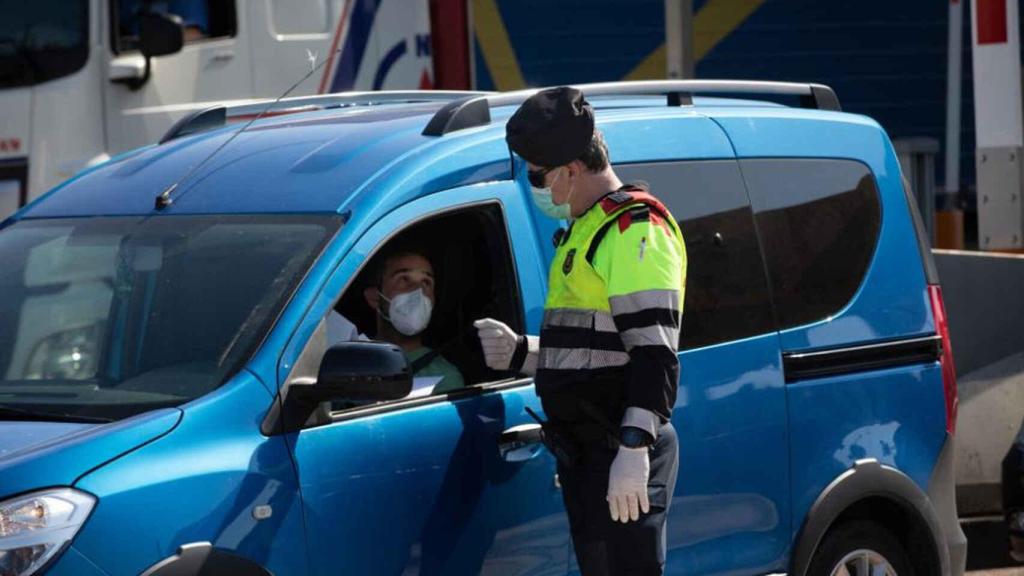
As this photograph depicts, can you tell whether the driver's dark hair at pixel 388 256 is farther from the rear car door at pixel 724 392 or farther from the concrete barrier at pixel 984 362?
the concrete barrier at pixel 984 362

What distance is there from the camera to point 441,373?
4527mm

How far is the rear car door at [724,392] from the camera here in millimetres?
4770

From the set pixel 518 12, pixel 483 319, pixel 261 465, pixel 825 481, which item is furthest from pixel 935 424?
pixel 518 12

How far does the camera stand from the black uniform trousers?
4.23 metres

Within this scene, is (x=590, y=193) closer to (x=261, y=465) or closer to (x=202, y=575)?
(x=261, y=465)

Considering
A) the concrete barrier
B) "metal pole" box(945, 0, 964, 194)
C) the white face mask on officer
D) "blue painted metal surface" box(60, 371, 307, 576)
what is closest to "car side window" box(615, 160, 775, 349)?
the white face mask on officer

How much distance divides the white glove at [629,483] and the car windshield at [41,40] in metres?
5.66

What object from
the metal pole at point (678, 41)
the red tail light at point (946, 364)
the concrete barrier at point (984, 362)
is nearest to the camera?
the red tail light at point (946, 364)

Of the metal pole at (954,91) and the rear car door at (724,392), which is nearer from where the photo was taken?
the rear car door at (724,392)

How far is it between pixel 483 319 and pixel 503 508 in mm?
490

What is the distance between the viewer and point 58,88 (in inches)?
352

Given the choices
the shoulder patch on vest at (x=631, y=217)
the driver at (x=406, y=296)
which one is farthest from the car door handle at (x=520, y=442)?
the shoulder patch on vest at (x=631, y=217)

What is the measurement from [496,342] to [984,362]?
4745 millimetres

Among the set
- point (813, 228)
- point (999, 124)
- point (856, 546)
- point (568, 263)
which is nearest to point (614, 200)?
point (568, 263)
